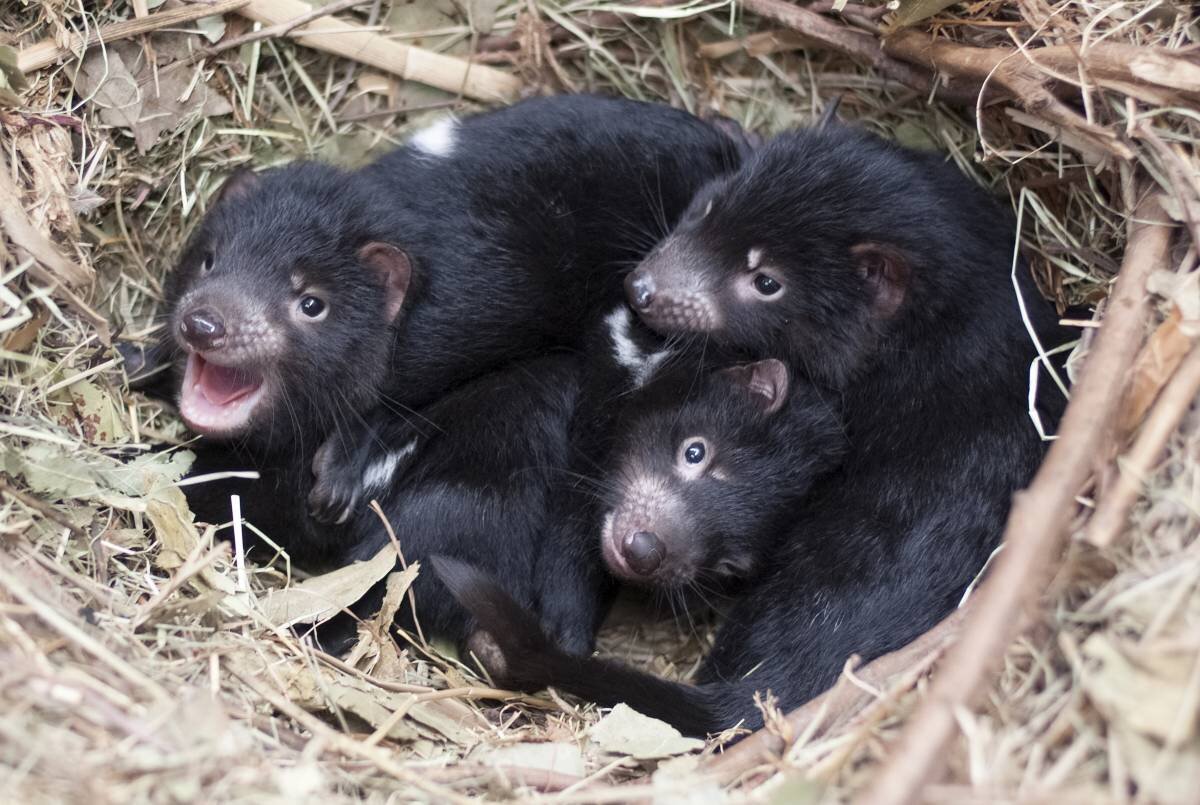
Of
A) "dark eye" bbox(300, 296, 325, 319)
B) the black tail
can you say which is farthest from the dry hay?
"dark eye" bbox(300, 296, 325, 319)

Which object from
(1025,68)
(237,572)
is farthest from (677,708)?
(1025,68)

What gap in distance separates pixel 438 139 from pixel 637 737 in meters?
2.56

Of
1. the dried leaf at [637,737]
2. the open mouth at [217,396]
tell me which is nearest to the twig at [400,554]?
the open mouth at [217,396]

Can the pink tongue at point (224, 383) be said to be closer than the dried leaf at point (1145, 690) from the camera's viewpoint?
No

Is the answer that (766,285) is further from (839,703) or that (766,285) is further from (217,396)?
(217,396)

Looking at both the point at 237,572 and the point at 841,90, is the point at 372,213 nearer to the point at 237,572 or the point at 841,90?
the point at 237,572

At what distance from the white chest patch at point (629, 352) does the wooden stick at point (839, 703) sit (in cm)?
153

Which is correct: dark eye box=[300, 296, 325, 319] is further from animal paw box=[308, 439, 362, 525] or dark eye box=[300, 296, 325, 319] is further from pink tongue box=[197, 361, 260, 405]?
animal paw box=[308, 439, 362, 525]

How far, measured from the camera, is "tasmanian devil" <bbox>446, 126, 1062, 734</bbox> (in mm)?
3893

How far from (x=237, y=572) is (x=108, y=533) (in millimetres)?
444

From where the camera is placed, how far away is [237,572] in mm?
4035

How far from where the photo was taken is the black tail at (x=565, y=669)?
3.84 meters

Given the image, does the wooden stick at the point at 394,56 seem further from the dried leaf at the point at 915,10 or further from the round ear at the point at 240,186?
the dried leaf at the point at 915,10

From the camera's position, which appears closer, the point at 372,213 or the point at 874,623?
the point at 874,623
